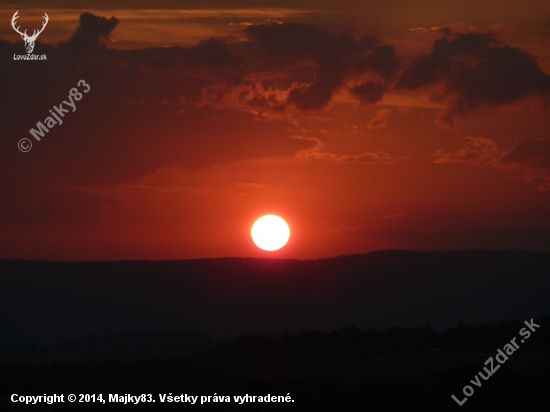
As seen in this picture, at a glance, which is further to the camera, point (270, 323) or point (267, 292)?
point (267, 292)

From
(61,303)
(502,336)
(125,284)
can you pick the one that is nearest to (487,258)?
(125,284)

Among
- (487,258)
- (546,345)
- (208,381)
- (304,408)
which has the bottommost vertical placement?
(304,408)

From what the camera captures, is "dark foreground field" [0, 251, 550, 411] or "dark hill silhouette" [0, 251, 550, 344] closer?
"dark foreground field" [0, 251, 550, 411]

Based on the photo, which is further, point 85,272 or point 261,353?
point 85,272

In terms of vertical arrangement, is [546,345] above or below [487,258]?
below

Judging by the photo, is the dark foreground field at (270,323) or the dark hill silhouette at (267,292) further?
the dark hill silhouette at (267,292)

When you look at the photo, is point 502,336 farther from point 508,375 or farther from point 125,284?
point 125,284

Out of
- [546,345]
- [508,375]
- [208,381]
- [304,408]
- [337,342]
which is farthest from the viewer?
[337,342]

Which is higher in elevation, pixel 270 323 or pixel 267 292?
pixel 267 292
